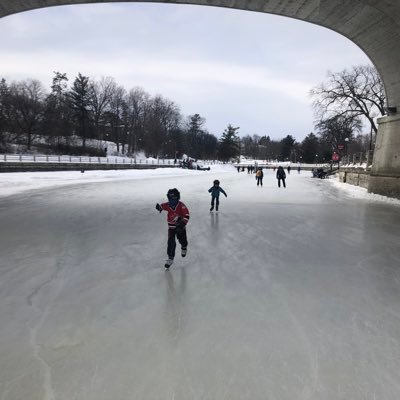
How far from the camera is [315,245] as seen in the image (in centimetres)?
721

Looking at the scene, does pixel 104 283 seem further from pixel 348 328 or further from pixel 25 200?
pixel 25 200

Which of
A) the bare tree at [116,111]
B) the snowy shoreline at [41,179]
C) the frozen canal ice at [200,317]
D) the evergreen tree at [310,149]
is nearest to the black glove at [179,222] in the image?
the frozen canal ice at [200,317]

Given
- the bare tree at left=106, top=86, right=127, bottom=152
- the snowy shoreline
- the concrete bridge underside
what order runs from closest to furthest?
the concrete bridge underside, the snowy shoreline, the bare tree at left=106, top=86, right=127, bottom=152

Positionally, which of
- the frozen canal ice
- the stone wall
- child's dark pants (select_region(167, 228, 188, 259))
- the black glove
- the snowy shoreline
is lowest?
the snowy shoreline

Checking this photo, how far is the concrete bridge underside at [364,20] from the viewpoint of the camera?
40.8ft

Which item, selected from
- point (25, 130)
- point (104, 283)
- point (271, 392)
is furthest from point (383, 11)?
point (25, 130)

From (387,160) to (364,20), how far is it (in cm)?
672

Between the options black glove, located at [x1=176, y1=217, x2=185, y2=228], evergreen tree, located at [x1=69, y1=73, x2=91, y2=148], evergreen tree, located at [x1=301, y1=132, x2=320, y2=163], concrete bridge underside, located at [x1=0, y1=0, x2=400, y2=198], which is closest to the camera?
black glove, located at [x1=176, y1=217, x2=185, y2=228]

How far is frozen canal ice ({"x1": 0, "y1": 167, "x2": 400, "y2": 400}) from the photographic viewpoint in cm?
267

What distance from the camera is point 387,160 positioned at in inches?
682

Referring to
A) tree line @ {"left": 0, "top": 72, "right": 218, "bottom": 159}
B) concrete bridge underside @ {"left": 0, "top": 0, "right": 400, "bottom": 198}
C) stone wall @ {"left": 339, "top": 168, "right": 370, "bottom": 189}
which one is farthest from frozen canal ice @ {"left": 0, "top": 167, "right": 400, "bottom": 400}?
tree line @ {"left": 0, "top": 72, "right": 218, "bottom": 159}

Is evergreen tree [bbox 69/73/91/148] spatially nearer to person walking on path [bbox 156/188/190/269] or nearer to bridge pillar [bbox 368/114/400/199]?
bridge pillar [bbox 368/114/400/199]

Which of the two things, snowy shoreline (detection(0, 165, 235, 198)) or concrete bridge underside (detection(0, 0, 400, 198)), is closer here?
concrete bridge underside (detection(0, 0, 400, 198))

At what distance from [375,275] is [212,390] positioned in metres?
3.71
